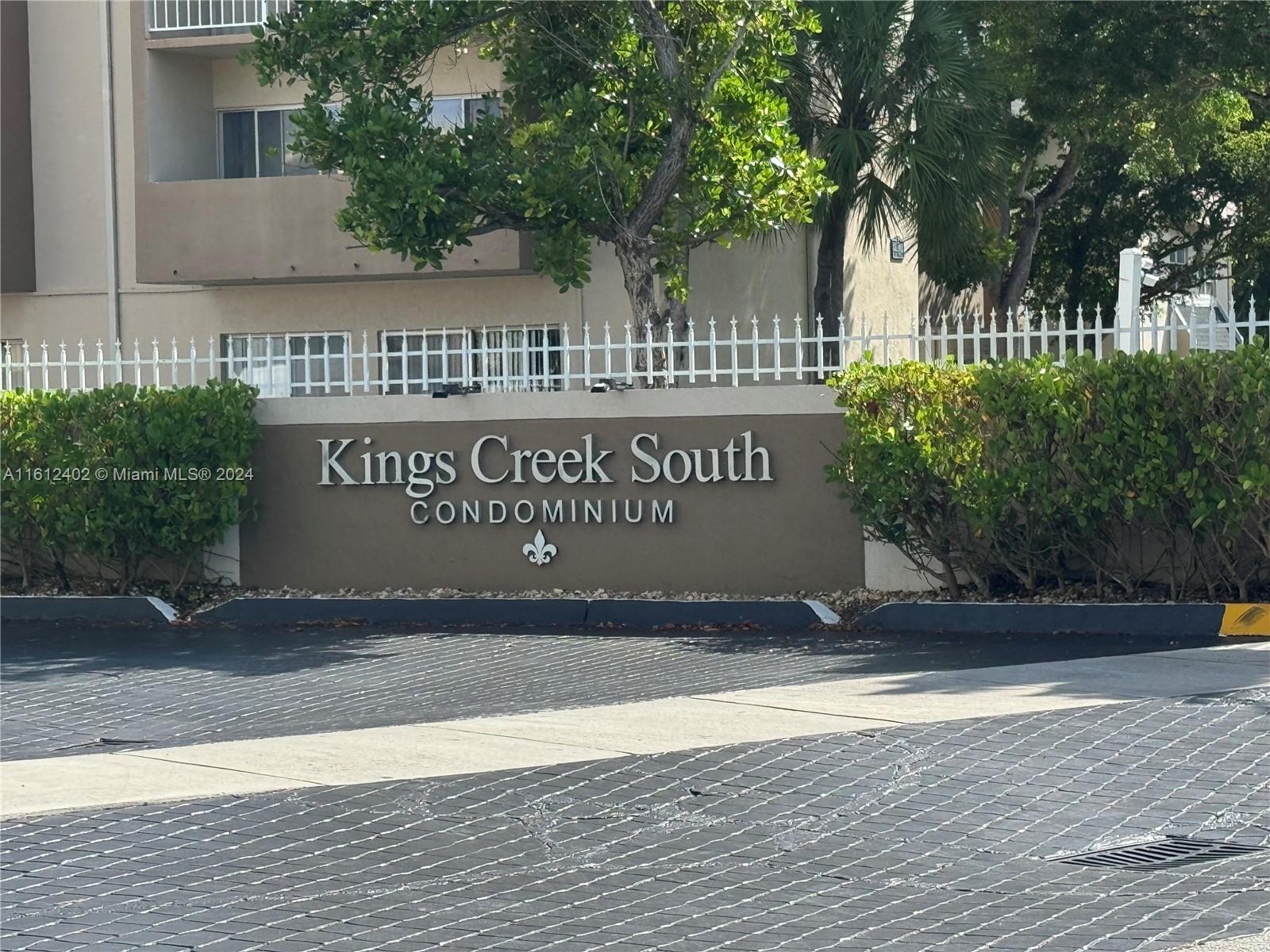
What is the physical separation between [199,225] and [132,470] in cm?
694

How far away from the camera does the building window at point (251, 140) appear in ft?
74.6

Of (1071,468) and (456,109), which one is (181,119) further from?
(1071,468)

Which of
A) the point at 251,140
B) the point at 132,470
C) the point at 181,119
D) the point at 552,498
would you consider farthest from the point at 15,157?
the point at 552,498

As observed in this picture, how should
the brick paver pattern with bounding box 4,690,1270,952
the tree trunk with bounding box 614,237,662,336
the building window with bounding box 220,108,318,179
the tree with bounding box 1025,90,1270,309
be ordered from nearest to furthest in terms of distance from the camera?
the brick paver pattern with bounding box 4,690,1270,952
the tree trunk with bounding box 614,237,662,336
the building window with bounding box 220,108,318,179
the tree with bounding box 1025,90,1270,309

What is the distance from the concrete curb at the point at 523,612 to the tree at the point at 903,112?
22.1 ft

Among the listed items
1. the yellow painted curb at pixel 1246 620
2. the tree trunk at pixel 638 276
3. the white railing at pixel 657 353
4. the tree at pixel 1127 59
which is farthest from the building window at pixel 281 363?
the yellow painted curb at pixel 1246 620

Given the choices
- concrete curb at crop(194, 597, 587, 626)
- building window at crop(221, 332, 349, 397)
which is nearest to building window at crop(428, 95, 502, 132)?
building window at crop(221, 332, 349, 397)

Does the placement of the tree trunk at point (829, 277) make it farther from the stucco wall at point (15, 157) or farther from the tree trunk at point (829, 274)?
the stucco wall at point (15, 157)

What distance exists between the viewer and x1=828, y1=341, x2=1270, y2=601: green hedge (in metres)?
12.2

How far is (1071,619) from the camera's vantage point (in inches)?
500

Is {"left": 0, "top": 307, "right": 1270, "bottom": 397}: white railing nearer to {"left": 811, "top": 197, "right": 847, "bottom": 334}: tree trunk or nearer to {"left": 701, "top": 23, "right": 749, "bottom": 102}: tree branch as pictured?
{"left": 811, "top": 197, "right": 847, "bottom": 334}: tree trunk

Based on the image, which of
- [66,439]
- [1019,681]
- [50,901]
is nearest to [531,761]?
[50,901]

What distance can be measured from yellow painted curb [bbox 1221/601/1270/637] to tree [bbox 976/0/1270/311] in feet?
24.1

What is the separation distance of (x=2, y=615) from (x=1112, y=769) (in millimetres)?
10374
